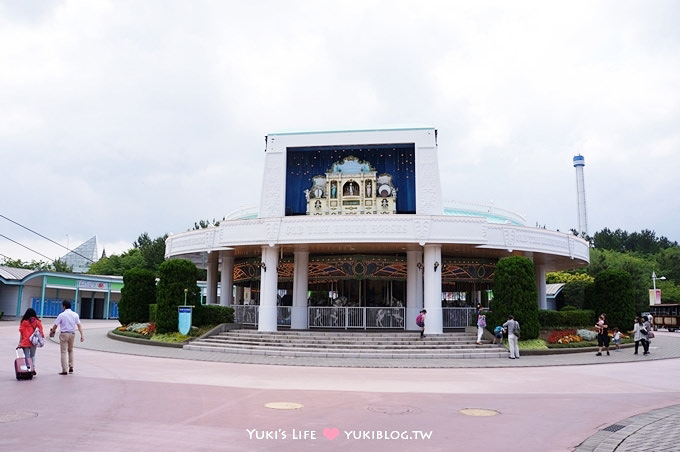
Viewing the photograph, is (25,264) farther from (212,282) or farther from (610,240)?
(610,240)

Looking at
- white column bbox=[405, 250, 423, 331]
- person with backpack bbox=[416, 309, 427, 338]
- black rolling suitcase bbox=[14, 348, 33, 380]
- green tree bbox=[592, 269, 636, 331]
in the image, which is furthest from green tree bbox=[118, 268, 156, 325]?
green tree bbox=[592, 269, 636, 331]

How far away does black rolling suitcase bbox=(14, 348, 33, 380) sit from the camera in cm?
1155

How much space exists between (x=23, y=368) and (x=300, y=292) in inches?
624

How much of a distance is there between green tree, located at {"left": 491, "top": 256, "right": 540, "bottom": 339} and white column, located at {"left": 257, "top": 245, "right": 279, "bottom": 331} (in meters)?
9.96

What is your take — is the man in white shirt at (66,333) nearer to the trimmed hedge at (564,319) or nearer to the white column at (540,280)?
the trimmed hedge at (564,319)

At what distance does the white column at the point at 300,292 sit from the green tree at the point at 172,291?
491 cm

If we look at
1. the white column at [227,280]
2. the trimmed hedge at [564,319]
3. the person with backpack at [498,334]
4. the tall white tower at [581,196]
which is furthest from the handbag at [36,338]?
the tall white tower at [581,196]

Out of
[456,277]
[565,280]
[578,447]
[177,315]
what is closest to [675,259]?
[565,280]

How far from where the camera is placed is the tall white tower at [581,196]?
10406cm

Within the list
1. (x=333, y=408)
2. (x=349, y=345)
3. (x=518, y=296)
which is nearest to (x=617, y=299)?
(x=518, y=296)

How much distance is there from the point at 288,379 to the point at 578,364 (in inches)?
428

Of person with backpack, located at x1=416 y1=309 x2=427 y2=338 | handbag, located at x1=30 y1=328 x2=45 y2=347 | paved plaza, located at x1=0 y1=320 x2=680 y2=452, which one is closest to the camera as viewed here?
paved plaza, located at x1=0 y1=320 x2=680 y2=452

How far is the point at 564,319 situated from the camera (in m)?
24.7

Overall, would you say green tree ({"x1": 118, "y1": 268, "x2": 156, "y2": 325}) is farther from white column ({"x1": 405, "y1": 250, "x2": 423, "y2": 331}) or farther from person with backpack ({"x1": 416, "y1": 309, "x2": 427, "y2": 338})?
person with backpack ({"x1": 416, "y1": 309, "x2": 427, "y2": 338})
